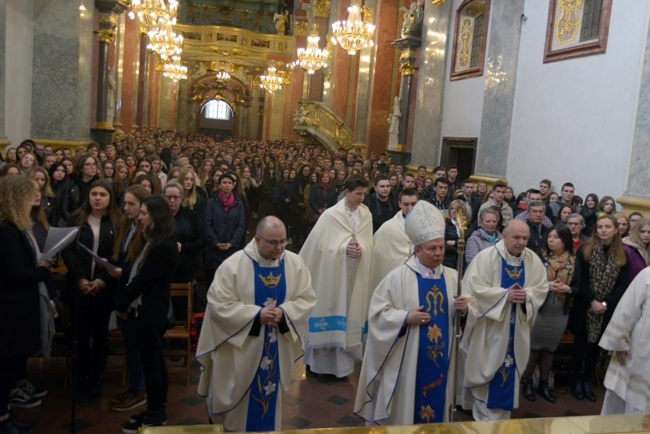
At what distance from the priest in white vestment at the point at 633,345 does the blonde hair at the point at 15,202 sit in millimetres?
4284

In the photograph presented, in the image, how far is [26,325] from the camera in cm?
438

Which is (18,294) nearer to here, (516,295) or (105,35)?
(516,295)

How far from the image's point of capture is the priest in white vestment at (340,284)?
6.26 m

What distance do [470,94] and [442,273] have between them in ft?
39.3

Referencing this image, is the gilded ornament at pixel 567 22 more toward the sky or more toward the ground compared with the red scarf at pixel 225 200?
more toward the sky

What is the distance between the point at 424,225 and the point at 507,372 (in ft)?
5.53

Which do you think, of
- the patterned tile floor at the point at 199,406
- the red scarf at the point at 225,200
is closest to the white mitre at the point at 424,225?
the patterned tile floor at the point at 199,406

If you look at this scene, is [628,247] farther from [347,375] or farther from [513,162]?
[513,162]

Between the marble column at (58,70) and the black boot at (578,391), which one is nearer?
the black boot at (578,391)

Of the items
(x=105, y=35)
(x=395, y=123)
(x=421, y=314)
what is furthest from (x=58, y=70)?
(x=421, y=314)

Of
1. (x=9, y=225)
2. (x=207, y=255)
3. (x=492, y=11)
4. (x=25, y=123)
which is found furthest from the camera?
(x=492, y=11)

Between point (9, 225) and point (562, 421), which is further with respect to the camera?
point (9, 225)

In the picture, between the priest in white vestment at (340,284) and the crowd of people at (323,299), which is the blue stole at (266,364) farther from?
the priest in white vestment at (340,284)

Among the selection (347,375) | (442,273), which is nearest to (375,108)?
(347,375)
